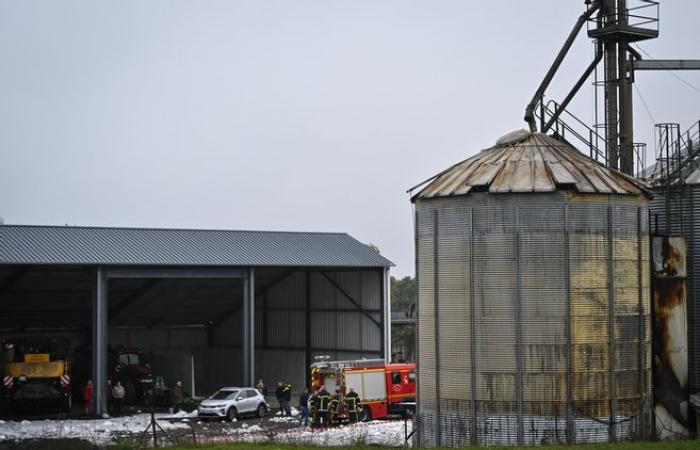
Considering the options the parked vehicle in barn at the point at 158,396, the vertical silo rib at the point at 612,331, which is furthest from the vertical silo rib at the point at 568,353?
the parked vehicle in barn at the point at 158,396

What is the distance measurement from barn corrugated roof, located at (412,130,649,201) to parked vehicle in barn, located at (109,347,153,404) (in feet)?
79.7

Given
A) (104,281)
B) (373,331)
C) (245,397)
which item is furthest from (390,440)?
(373,331)

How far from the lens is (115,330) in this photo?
2389 inches

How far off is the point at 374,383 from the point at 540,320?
14.1 metres

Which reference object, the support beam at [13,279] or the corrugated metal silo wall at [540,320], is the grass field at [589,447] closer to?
the corrugated metal silo wall at [540,320]

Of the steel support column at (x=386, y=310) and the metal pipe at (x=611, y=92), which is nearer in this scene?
the metal pipe at (x=611, y=92)

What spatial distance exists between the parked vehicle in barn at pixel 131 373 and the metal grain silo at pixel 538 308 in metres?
24.2

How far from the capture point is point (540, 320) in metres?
29.3

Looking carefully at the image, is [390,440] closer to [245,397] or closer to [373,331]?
[245,397]

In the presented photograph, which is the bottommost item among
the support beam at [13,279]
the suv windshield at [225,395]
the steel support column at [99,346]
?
the suv windshield at [225,395]

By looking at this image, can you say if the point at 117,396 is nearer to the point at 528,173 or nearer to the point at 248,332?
the point at 248,332

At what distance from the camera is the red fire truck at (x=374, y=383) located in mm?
42031

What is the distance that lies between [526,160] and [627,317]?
197 inches

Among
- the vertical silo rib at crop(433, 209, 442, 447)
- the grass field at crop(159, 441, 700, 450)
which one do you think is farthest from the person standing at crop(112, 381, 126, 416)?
the vertical silo rib at crop(433, 209, 442, 447)
